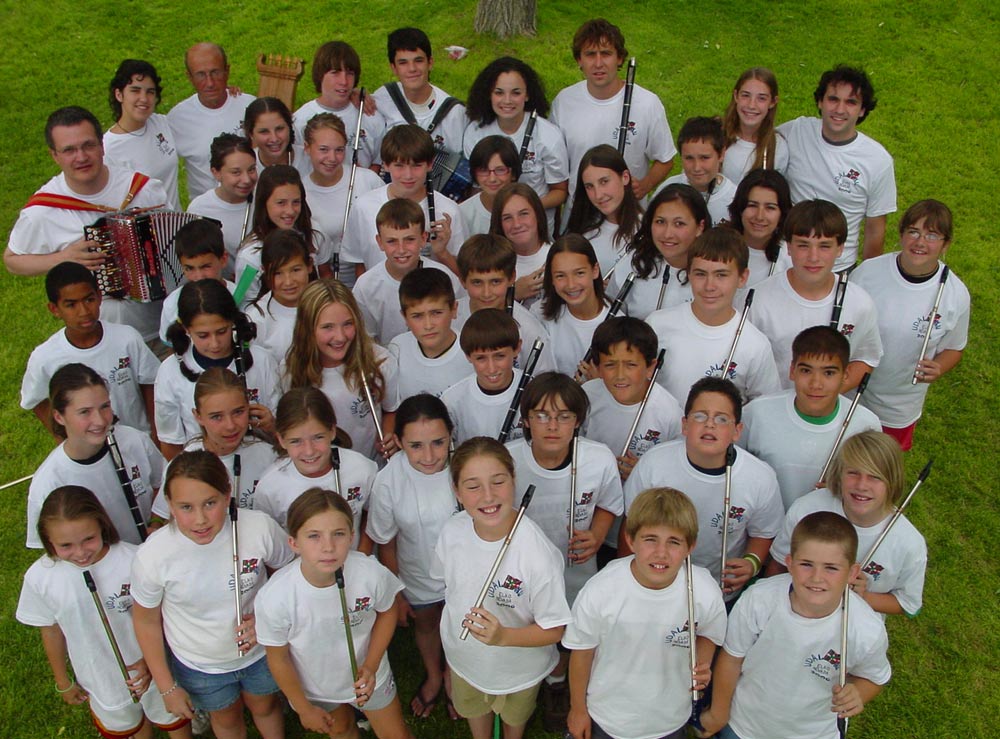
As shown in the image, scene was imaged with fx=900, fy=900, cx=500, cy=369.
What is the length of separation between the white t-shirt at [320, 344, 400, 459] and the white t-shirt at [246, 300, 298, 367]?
41cm

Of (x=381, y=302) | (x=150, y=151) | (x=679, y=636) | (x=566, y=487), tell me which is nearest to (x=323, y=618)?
(x=566, y=487)

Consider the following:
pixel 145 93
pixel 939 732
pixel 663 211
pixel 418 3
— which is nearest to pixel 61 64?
pixel 418 3

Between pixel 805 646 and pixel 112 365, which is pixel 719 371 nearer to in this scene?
pixel 805 646

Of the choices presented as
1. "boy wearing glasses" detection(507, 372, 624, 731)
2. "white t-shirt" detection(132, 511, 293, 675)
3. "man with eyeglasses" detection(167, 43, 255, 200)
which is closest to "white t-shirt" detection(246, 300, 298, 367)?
"white t-shirt" detection(132, 511, 293, 675)

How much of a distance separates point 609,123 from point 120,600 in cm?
448

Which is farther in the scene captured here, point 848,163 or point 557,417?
point 848,163

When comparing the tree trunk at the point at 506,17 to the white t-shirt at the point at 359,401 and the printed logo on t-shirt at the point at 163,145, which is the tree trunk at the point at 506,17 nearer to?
the printed logo on t-shirt at the point at 163,145

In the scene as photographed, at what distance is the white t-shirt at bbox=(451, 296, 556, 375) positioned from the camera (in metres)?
4.87

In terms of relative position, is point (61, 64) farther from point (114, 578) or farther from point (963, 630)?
point (963, 630)

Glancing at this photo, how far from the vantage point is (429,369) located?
193 inches

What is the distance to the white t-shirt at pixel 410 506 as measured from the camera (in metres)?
4.24

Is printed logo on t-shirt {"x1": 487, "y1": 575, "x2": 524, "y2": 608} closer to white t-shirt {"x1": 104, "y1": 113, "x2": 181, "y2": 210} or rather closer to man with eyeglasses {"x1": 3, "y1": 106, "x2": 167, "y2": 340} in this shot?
man with eyeglasses {"x1": 3, "y1": 106, "x2": 167, "y2": 340}

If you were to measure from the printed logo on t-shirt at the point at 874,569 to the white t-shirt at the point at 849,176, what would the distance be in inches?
103

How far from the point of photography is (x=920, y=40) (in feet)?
38.2
